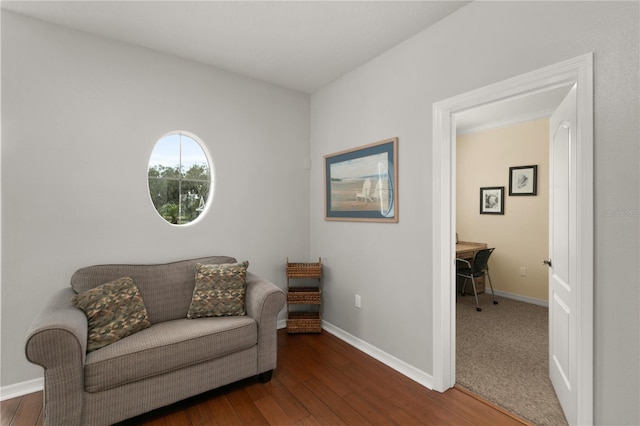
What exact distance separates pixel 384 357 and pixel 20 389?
2.72 meters

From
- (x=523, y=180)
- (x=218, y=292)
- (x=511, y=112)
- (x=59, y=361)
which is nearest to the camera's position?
(x=59, y=361)

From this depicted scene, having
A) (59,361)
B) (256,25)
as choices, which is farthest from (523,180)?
(59,361)

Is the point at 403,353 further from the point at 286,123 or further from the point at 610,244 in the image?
the point at 286,123

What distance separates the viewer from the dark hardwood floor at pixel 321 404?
6.23 feet

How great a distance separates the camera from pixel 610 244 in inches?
57.0

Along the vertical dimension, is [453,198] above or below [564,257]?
above

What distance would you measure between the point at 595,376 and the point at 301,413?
1612 mm

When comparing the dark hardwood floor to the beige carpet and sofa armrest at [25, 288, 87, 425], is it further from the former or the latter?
sofa armrest at [25, 288, 87, 425]

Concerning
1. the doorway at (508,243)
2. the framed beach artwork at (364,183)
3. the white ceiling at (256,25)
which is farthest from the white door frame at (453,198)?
the white ceiling at (256,25)

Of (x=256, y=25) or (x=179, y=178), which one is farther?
(x=179, y=178)

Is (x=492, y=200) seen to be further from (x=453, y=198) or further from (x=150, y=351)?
(x=150, y=351)

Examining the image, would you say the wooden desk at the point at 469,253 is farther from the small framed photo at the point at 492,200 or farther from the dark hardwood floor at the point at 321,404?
the dark hardwood floor at the point at 321,404

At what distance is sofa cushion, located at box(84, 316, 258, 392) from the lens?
175cm

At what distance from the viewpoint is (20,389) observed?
7.08 ft
